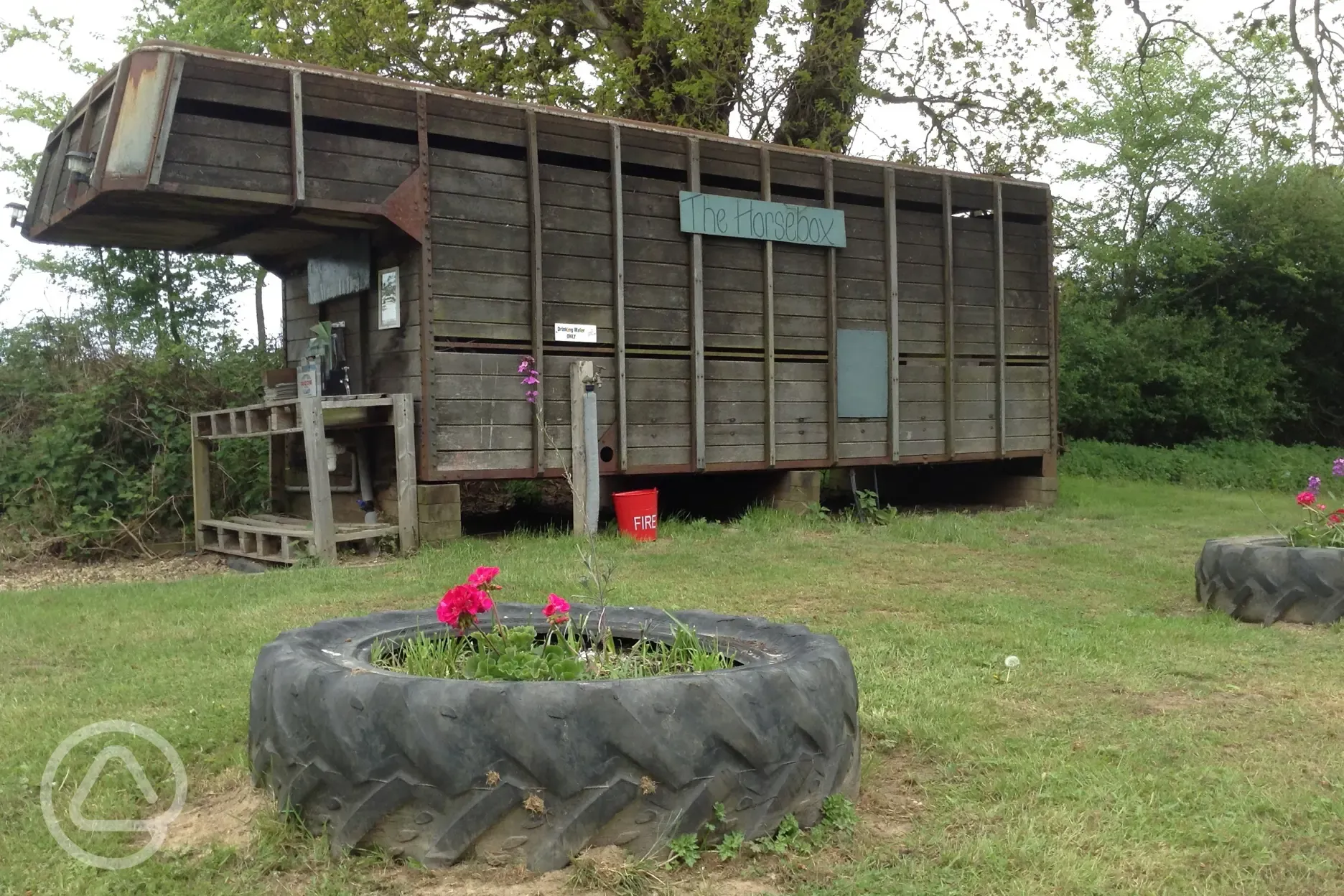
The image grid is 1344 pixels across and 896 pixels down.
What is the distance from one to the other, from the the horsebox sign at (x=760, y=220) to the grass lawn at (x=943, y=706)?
12.0ft

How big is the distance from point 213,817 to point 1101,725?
9.60 ft

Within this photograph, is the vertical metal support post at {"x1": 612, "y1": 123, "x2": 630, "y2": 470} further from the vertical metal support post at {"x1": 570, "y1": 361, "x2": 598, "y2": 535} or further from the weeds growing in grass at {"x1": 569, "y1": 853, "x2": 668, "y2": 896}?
the weeds growing in grass at {"x1": 569, "y1": 853, "x2": 668, "y2": 896}

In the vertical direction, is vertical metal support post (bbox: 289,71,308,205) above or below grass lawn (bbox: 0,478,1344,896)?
above

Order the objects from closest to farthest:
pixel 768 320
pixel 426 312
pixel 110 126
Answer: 1. pixel 110 126
2. pixel 426 312
3. pixel 768 320

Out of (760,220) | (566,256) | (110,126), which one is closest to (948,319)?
(760,220)

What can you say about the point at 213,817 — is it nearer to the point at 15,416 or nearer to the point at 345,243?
the point at 345,243

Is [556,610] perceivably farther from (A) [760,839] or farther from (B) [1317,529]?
(B) [1317,529]

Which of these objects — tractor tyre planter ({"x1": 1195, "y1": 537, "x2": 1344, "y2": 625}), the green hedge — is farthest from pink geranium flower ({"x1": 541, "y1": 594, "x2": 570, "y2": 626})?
the green hedge

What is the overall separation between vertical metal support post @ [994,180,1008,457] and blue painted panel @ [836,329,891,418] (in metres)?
1.80

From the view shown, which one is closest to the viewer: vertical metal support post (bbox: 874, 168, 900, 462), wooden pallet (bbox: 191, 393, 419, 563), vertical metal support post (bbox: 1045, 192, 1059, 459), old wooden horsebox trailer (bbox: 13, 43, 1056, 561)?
old wooden horsebox trailer (bbox: 13, 43, 1056, 561)

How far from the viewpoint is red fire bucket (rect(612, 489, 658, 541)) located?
991 cm

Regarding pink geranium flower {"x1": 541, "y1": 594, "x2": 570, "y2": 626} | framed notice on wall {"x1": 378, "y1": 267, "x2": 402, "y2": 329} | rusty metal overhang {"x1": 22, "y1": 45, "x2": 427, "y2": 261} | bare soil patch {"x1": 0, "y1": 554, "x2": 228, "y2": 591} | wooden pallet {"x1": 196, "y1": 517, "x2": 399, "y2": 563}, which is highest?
rusty metal overhang {"x1": 22, "y1": 45, "x2": 427, "y2": 261}

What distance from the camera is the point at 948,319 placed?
513 inches

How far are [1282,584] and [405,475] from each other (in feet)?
20.1
